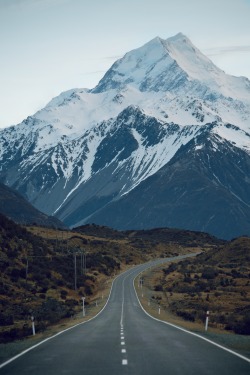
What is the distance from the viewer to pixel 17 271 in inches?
3570

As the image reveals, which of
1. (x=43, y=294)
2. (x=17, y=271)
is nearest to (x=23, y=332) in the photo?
(x=43, y=294)

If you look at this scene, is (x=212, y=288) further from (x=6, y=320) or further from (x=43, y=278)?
(x=6, y=320)

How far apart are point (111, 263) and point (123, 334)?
105 meters

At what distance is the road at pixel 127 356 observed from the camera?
2309cm

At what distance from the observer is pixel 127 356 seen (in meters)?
26.7

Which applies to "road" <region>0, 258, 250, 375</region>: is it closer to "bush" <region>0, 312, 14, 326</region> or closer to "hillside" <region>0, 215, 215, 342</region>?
"hillside" <region>0, 215, 215, 342</region>

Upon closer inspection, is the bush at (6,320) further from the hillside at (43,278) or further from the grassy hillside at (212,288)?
the grassy hillside at (212,288)

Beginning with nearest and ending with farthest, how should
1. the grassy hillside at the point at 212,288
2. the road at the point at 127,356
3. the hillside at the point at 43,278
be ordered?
the road at the point at 127,356
the grassy hillside at the point at 212,288
the hillside at the point at 43,278

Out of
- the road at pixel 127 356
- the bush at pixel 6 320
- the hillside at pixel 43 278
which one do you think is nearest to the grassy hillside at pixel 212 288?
the hillside at pixel 43 278

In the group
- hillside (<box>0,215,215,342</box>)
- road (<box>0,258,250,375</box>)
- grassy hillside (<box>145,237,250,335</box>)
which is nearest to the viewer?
road (<box>0,258,250,375</box>)

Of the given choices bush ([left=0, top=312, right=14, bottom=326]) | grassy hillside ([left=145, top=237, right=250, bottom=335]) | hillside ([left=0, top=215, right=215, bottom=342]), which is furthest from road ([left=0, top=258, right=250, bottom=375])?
bush ([left=0, top=312, right=14, bottom=326])

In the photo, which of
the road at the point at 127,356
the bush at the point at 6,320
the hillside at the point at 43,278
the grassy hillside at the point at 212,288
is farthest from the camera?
the hillside at the point at 43,278

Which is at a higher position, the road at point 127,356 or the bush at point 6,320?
the road at point 127,356

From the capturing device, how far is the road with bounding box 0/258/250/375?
909 inches
